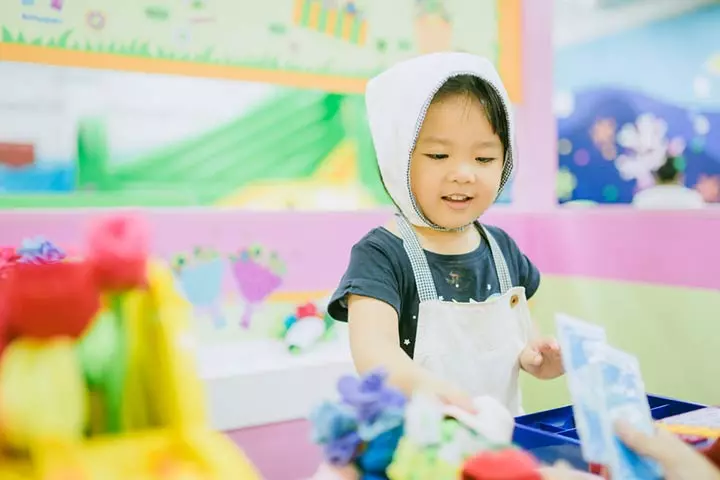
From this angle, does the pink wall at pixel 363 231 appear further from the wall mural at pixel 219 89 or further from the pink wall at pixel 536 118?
the pink wall at pixel 536 118

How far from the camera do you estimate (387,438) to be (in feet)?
1.56

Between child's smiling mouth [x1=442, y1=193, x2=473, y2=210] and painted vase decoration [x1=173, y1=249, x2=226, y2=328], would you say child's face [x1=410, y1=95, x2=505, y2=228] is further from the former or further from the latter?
painted vase decoration [x1=173, y1=249, x2=226, y2=328]

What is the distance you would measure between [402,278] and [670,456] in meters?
0.43

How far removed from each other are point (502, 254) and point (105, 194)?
3.10ft

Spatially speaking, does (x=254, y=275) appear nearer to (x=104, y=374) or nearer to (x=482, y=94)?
(x=482, y=94)

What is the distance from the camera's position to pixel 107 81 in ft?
5.20

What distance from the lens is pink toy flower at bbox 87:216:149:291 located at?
51 cm

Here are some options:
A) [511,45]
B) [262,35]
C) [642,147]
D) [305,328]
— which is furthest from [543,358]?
[642,147]

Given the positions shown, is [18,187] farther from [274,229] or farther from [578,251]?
[578,251]

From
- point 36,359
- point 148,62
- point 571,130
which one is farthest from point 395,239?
point 571,130

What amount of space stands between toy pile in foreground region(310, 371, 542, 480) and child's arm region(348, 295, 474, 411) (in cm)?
17

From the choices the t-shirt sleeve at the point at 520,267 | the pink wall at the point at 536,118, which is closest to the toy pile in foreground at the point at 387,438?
the t-shirt sleeve at the point at 520,267

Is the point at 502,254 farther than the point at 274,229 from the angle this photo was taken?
No

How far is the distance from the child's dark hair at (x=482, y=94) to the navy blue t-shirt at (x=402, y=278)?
173mm
